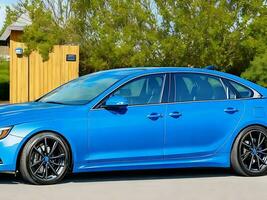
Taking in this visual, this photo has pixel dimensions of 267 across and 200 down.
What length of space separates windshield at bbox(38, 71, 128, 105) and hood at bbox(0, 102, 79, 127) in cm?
29

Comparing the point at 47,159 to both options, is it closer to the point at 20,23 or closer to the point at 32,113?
the point at 32,113

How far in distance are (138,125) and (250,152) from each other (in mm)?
1657

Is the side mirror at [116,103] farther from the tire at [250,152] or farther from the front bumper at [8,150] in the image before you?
the tire at [250,152]

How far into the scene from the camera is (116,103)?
804cm

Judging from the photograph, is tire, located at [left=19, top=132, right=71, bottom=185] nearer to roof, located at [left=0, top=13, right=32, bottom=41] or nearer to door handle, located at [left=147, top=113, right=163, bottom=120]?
door handle, located at [left=147, top=113, right=163, bottom=120]

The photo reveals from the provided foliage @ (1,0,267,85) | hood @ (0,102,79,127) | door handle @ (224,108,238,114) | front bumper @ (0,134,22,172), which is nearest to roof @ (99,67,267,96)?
door handle @ (224,108,238,114)

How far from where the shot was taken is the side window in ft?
27.5

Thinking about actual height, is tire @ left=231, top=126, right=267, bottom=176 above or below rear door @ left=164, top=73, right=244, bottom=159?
below

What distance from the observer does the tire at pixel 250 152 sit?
8711 millimetres

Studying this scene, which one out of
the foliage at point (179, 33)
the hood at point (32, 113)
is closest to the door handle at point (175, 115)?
the hood at point (32, 113)

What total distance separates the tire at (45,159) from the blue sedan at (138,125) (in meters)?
0.01

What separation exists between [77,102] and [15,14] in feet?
65.7

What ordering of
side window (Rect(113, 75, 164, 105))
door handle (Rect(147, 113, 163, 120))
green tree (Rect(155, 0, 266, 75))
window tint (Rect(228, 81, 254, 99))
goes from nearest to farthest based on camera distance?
door handle (Rect(147, 113, 163, 120))
side window (Rect(113, 75, 164, 105))
window tint (Rect(228, 81, 254, 99))
green tree (Rect(155, 0, 266, 75))

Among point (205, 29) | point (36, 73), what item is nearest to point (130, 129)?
point (205, 29)
